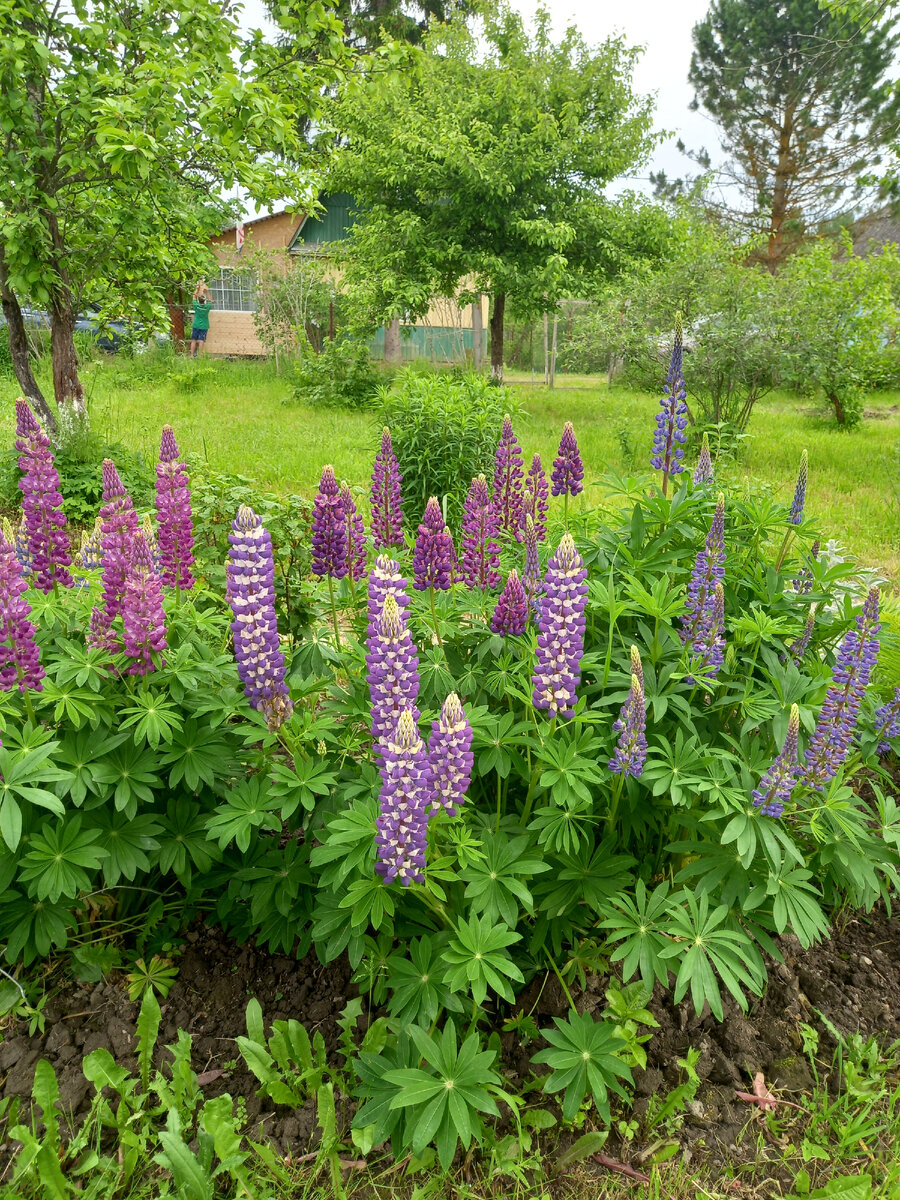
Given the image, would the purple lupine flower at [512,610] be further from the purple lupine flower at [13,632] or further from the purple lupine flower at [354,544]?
the purple lupine flower at [13,632]

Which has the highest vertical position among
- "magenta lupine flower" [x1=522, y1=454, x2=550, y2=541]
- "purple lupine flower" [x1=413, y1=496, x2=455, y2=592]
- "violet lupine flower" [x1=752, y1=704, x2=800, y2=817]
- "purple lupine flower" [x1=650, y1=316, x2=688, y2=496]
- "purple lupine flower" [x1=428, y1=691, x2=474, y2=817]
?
"purple lupine flower" [x1=650, y1=316, x2=688, y2=496]

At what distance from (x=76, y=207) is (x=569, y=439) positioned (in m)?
6.25

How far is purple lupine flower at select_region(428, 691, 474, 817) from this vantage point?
1.79 metres

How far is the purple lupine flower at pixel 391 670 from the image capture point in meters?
1.84

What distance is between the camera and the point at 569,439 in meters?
2.91

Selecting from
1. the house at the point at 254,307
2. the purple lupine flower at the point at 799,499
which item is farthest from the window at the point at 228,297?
the purple lupine flower at the point at 799,499

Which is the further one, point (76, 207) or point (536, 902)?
point (76, 207)

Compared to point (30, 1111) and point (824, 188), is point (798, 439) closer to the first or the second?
point (30, 1111)

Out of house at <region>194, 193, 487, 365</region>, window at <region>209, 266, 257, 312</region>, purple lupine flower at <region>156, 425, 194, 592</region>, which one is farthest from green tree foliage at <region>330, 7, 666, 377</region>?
purple lupine flower at <region>156, 425, 194, 592</region>

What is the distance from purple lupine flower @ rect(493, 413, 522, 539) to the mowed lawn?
1.65 meters

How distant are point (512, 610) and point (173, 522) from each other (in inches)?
45.1

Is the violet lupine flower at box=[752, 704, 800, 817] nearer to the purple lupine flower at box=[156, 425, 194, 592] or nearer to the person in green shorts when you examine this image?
the purple lupine flower at box=[156, 425, 194, 592]

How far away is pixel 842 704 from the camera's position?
2.25 metres

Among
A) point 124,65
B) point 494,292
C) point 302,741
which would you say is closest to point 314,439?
point 124,65
